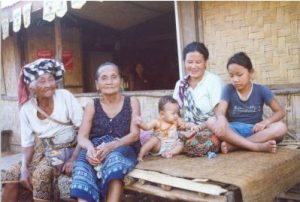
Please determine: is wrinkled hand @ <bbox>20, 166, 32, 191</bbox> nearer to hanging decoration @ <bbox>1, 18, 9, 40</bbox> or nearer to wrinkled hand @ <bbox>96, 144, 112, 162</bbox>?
wrinkled hand @ <bbox>96, 144, 112, 162</bbox>

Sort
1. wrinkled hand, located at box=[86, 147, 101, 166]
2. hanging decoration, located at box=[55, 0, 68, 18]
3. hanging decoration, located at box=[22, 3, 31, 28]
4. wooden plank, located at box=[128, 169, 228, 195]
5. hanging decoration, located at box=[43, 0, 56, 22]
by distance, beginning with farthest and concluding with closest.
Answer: hanging decoration, located at box=[22, 3, 31, 28]
hanging decoration, located at box=[43, 0, 56, 22]
hanging decoration, located at box=[55, 0, 68, 18]
wrinkled hand, located at box=[86, 147, 101, 166]
wooden plank, located at box=[128, 169, 228, 195]

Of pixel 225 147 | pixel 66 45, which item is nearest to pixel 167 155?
pixel 225 147

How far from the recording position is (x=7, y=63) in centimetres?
888

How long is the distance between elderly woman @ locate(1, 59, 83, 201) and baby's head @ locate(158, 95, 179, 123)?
829 millimetres

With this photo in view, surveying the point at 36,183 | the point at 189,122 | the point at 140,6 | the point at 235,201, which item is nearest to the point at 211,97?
the point at 189,122

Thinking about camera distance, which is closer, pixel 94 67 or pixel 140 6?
pixel 140 6

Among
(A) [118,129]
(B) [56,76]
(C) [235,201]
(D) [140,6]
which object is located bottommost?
(C) [235,201]

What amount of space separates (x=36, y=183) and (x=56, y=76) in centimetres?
105

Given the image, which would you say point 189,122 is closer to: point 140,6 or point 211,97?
point 211,97

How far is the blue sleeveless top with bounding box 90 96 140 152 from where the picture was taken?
3494mm

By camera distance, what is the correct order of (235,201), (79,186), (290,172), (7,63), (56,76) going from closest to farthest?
1. (235,201)
2. (79,186)
3. (290,172)
4. (56,76)
5. (7,63)

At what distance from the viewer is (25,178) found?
3545 millimetres

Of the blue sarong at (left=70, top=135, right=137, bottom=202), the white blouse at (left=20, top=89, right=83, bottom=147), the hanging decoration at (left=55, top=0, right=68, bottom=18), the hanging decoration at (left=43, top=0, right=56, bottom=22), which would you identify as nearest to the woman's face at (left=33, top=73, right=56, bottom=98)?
the white blouse at (left=20, top=89, right=83, bottom=147)

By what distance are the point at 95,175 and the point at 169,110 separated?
934mm
